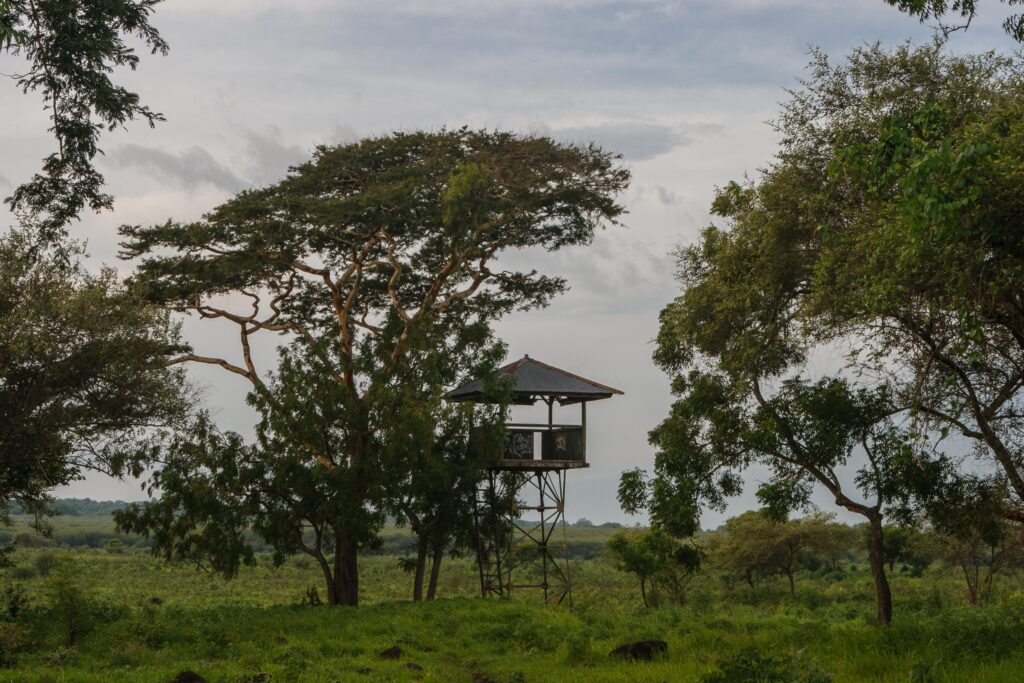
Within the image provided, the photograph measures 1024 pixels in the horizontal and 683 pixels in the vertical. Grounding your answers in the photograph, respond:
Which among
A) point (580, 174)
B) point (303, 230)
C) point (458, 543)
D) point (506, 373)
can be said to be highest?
point (580, 174)

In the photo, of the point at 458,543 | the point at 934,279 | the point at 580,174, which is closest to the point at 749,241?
the point at 934,279

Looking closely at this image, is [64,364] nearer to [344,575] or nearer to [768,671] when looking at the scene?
[344,575]

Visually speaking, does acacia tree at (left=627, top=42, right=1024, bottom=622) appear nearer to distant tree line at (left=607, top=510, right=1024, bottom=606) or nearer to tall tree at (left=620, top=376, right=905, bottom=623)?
tall tree at (left=620, top=376, right=905, bottom=623)

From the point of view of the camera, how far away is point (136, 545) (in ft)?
300

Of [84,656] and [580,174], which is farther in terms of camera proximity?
[580,174]

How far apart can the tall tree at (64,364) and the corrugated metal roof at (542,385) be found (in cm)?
866

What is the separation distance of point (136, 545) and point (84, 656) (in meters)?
80.0

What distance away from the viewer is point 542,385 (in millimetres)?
27375

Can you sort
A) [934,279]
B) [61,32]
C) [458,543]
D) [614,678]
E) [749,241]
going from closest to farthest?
[614,678] → [934,279] → [61,32] → [749,241] → [458,543]

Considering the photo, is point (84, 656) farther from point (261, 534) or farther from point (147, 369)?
point (261, 534)

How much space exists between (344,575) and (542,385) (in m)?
7.10

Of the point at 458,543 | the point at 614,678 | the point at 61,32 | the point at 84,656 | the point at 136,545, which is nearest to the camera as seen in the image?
the point at 614,678

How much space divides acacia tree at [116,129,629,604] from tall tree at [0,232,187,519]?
5123 mm

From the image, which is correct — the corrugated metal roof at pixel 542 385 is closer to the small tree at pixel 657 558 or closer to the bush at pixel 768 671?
the small tree at pixel 657 558
